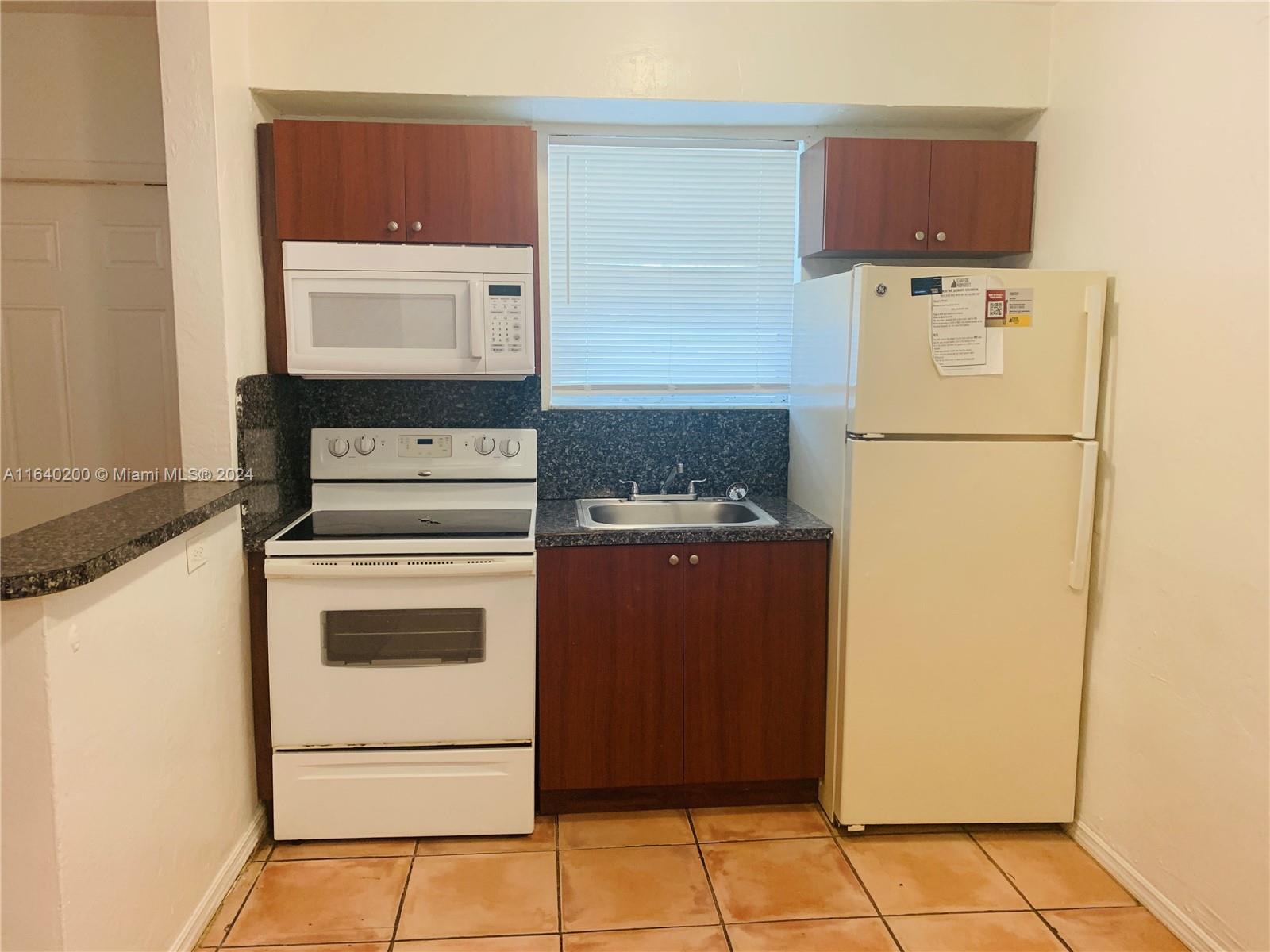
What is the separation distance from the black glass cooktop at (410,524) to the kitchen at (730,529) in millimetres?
33

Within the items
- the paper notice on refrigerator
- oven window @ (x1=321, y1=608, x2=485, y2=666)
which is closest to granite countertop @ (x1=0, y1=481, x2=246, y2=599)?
oven window @ (x1=321, y1=608, x2=485, y2=666)

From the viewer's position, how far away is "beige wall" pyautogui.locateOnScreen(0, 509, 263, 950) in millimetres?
1334

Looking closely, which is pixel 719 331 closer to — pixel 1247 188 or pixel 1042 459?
pixel 1042 459

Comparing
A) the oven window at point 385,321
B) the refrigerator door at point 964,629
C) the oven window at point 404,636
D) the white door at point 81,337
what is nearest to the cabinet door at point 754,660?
the refrigerator door at point 964,629

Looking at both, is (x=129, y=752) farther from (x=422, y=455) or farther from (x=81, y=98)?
(x=81, y=98)

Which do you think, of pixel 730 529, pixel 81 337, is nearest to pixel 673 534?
pixel 730 529

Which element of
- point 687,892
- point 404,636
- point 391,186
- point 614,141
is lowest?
point 687,892

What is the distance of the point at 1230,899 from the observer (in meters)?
1.79

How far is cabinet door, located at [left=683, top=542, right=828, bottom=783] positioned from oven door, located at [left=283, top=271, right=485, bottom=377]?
0.89 m

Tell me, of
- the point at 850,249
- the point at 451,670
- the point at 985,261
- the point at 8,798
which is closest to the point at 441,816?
the point at 451,670

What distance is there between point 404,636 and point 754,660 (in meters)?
0.98

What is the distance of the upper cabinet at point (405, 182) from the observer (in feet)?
7.57

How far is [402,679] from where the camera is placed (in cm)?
221

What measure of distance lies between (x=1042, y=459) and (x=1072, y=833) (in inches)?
42.4
